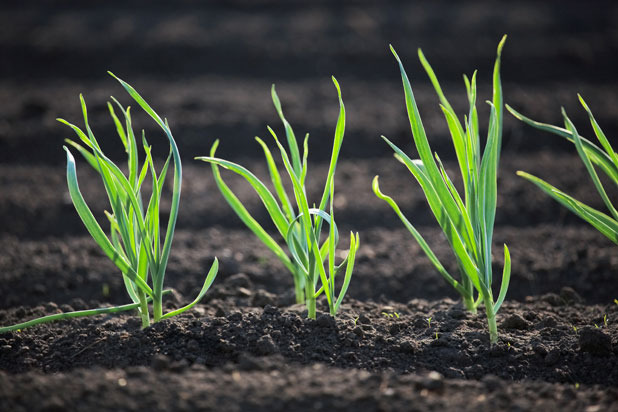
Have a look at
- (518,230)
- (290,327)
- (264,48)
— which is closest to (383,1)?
(264,48)

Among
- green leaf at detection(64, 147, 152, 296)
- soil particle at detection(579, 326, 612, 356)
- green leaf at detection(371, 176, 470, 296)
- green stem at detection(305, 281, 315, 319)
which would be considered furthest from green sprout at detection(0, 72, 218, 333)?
soil particle at detection(579, 326, 612, 356)

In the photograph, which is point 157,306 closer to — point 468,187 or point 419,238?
point 419,238

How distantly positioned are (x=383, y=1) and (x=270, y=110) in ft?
8.42

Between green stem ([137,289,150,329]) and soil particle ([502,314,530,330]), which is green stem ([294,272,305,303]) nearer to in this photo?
green stem ([137,289,150,329])

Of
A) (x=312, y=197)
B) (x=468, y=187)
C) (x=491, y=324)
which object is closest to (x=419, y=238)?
(x=468, y=187)

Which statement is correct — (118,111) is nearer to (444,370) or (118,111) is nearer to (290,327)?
(290,327)

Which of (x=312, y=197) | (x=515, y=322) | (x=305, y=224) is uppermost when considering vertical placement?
(x=305, y=224)

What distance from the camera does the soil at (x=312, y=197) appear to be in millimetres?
1588

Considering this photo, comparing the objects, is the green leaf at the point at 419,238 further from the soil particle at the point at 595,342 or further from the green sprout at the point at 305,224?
the soil particle at the point at 595,342

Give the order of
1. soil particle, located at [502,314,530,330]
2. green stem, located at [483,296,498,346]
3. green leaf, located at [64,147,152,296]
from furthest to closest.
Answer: soil particle, located at [502,314,530,330]
green stem, located at [483,296,498,346]
green leaf, located at [64,147,152,296]

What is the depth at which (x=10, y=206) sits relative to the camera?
3.30 metres

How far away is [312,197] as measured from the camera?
341cm

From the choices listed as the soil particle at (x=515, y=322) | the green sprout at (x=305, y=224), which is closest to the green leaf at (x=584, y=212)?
the soil particle at (x=515, y=322)

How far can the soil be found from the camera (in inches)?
62.5
